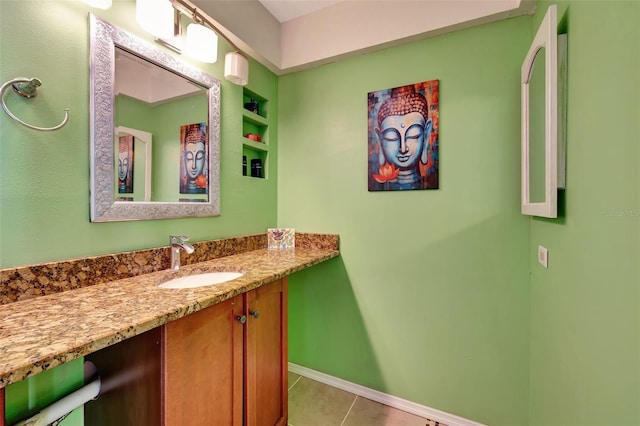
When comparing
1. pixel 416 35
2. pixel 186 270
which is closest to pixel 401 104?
pixel 416 35

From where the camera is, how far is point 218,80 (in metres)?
1.66

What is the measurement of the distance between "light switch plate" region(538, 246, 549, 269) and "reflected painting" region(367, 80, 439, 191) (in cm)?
59

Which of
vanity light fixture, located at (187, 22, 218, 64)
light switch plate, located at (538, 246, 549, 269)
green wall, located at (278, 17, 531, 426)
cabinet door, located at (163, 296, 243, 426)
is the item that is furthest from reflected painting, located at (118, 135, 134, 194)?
light switch plate, located at (538, 246, 549, 269)

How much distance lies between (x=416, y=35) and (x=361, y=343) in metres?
2.00

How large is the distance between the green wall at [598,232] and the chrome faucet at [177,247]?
153 centimetres

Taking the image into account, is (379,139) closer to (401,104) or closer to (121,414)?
(401,104)

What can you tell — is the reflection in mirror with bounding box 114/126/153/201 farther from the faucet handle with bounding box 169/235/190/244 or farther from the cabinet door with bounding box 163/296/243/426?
the cabinet door with bounding box 163/296/243/426

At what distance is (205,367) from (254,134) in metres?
1.56

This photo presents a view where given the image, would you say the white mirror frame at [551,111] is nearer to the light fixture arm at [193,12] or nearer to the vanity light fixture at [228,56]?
the vanity light fixture at [228,56]

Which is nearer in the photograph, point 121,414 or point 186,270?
point 121,414

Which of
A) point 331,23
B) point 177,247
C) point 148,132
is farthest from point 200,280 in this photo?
point 331,23

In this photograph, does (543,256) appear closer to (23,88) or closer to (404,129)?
(404,129)

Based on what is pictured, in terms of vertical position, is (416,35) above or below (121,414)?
above

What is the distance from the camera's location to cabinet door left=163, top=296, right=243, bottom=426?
34.2 inches
